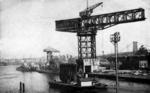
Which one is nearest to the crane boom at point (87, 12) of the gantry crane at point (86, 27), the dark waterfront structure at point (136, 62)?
the gantry crane at point (86, 27)

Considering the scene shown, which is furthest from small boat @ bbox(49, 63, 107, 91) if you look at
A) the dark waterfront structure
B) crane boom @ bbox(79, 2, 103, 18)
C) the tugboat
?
the dark waterfront structure

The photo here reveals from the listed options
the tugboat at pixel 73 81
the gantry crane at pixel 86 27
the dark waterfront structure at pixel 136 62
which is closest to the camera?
the tugboat at pixel 73 81

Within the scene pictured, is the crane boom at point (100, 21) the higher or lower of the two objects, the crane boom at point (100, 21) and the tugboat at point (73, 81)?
the higher

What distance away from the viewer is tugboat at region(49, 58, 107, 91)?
120 feet

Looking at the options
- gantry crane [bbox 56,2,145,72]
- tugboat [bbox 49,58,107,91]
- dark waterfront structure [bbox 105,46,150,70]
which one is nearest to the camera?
tugboat [bbox 49,58,107,91]

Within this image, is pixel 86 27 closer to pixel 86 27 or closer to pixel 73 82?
pixel 86 27

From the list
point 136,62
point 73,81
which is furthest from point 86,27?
point 136,62

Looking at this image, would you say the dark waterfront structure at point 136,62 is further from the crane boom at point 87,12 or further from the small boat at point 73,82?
the small boat at point 73,82

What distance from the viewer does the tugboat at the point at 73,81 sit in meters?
36.6

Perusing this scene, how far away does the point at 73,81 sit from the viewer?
136 feet

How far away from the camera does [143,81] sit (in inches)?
1802

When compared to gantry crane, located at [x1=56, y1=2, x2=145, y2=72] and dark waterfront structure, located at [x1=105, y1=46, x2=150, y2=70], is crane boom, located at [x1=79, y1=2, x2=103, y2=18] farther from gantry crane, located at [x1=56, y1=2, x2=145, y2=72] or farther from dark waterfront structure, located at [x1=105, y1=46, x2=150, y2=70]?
dark waterfront structure, located at [x1=105, y1=46, x2=150, y2=70]

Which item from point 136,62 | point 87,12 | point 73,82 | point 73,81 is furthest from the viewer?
point 136,62

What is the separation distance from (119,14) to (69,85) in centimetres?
1674
